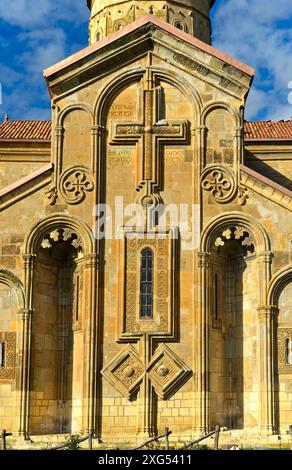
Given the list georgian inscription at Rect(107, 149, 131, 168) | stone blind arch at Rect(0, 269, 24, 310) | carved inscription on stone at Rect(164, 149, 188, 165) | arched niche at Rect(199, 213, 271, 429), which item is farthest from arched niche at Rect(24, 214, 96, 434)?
arched niche at Rect(199, 213, 271, 429)

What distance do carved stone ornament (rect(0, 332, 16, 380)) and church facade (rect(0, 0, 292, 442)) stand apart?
2.1 inches

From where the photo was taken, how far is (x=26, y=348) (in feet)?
96.5

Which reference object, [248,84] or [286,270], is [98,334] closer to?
[286,270]

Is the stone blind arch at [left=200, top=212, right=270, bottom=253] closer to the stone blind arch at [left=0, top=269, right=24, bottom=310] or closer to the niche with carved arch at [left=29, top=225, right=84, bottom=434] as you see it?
the niche with carved arch at [left=29, top=225, right=84, bottom=434]

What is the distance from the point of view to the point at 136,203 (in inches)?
1198

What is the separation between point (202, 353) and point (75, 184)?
5.95m

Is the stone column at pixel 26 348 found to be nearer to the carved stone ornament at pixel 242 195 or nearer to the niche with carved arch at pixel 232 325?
the niche with carved arch at pixel 232 325

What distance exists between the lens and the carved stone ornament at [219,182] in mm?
30448

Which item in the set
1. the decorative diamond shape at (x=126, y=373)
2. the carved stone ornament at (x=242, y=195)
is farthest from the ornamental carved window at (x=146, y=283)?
the carved stone ornament at (x=242, y=195)

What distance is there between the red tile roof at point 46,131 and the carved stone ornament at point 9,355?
8.32 meters

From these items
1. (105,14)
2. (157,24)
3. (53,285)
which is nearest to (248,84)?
(157,24)
